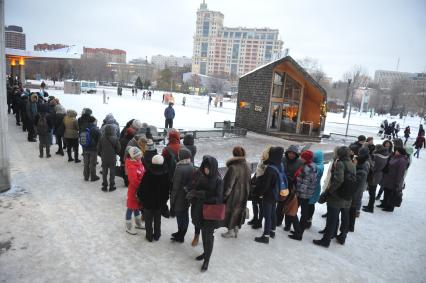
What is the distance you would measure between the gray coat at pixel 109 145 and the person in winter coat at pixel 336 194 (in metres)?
4.61

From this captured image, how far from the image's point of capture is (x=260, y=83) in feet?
68.1

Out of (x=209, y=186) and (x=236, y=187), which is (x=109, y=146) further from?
(x=209, y=186)

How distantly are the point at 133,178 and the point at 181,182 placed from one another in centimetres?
88

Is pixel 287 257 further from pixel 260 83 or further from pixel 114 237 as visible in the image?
pixel 260 83

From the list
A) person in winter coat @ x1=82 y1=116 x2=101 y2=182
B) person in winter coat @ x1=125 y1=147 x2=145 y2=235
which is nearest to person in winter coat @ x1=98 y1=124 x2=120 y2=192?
person in winter coat @ x1=82 y1=116 x2=101 y2=182

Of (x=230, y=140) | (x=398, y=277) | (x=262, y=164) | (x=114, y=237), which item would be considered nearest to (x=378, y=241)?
(x=398, y=277)

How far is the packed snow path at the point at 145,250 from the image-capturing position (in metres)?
4.29

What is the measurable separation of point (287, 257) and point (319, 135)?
700 inches

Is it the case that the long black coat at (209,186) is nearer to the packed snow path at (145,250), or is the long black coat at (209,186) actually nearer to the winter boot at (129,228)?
the packed snow path at (145,250)

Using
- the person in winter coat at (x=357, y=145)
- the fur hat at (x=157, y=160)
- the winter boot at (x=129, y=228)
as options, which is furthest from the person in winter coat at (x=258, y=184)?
the person in winter coat at (x=357, y=145)

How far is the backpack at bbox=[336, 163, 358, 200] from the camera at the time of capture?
522 centimetres

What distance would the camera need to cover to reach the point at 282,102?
21.2m

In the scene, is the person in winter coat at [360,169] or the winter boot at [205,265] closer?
the winter boot at [205,265]

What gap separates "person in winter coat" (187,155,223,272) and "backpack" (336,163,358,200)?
2.32 metres
